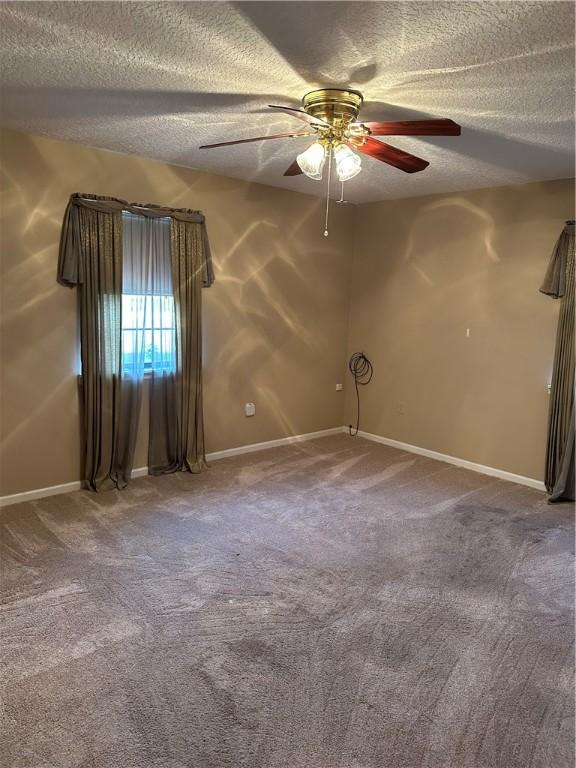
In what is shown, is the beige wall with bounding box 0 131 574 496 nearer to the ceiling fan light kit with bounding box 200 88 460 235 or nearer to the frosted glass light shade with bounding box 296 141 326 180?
the ceiling fan light kit with bounding box 200 88 460 235

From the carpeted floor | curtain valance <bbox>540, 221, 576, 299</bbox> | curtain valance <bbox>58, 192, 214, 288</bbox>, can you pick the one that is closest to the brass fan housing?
curtain valance <bbox>58, 192, 214, 288</bbox>

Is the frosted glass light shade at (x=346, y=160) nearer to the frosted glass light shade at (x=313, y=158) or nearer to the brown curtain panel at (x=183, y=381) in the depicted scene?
the frosted glass light shade at (x=313, y=158)

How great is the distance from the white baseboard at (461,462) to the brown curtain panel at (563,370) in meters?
0.25

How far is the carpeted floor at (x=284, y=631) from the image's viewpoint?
1.83m

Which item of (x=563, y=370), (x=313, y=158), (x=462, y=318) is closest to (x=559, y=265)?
(x=563, y=370)

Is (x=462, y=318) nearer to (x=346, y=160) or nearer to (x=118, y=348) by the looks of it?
(x=346, y=160)

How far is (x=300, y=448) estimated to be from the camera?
204 inches

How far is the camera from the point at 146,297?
4.03 m

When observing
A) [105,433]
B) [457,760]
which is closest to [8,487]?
[105,433]

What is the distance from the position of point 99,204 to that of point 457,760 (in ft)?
Result: 12.1

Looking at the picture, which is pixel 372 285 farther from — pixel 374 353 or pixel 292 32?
pixel 292 32

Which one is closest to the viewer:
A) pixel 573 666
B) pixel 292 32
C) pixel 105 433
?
pixel 292 32

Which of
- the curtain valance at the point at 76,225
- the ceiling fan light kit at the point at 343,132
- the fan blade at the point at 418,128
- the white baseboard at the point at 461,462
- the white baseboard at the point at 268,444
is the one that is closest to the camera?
the fan blade at the point at 418,128

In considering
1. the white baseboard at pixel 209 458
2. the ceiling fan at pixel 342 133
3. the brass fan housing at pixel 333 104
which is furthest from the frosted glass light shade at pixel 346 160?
the white baseboard at pixel 209 458
